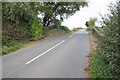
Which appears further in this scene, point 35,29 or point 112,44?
point 35,29

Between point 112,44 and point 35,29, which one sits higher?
point 112,44

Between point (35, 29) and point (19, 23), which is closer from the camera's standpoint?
point (19, 23)

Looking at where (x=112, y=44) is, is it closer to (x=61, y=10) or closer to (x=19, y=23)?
(x=19, y=23)

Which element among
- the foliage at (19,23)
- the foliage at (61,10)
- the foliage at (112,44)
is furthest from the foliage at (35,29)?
the foliage at (112,44)

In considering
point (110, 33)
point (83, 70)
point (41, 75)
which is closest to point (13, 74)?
point (41, 75)

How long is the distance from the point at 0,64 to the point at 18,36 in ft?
25.1

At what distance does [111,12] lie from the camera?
19.9 feet

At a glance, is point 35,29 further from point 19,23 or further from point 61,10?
point 61,10

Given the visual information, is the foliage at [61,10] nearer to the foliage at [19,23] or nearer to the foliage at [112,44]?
the foliage at [19,23]

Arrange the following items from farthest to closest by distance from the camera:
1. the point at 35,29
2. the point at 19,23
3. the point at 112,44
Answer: the point at 35,29
the point at 19,23
the point at 112,44

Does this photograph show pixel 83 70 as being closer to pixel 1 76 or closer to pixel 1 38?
pixel 1 76

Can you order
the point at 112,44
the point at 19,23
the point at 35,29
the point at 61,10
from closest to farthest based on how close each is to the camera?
the point at 112,44 → the point at 19,23 → the point at 35,29 → the point at 61,10

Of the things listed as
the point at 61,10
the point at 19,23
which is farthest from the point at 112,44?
the point at 61,10

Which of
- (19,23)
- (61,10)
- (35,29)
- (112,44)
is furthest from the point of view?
(61,10)
